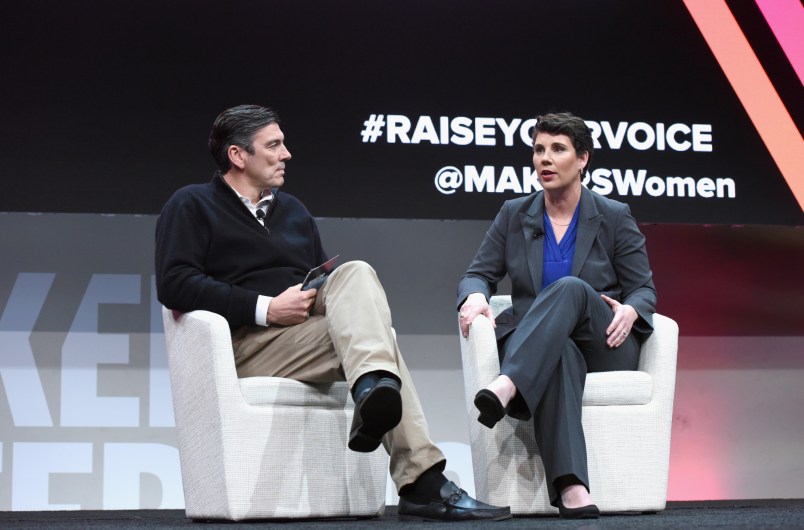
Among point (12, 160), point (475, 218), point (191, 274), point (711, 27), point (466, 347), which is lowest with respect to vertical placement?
point (466, 347)

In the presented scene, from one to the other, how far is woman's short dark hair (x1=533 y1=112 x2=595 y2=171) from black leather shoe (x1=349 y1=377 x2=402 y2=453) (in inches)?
45.5

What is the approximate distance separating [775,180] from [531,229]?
1695 mm

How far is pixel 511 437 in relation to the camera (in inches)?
120

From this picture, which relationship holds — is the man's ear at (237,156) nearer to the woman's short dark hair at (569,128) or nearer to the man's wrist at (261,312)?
the man's wrist at (261,312)

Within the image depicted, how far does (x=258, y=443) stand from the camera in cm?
291

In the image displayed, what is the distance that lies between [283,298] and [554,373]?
2.68 feet

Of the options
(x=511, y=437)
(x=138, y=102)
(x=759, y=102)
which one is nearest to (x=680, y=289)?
(x=759, y=102)

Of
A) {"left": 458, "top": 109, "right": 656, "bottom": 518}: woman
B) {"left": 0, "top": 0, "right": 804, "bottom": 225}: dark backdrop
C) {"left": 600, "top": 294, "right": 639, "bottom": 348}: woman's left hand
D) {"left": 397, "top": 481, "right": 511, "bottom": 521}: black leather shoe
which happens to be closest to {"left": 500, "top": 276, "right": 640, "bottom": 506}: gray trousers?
{"left": 458, "top": 109, "right": 656, "bottom": 518}: woman

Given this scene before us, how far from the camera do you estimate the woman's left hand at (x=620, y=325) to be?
3.09m

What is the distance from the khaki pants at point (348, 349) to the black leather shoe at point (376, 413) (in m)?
0.10

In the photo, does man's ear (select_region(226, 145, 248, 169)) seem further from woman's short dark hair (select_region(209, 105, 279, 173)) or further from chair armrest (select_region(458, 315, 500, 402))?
chair armrest (select_region(458, 315, 500, 402))

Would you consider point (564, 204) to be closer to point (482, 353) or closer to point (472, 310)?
point (472, 310)

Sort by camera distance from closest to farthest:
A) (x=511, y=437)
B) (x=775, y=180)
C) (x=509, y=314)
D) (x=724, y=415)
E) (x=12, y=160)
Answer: (x=511, y=437), (x=509, y=314), (x=12, y=160), (x=775, y=180), (x=724, y=415)

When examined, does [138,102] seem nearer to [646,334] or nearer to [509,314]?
[509,314]
